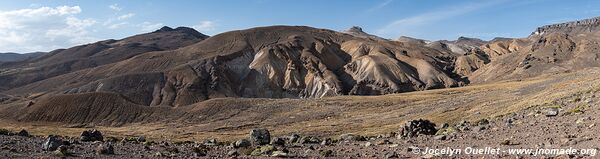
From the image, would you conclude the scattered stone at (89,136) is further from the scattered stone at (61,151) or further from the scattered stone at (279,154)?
the scattered stone at (279,154)

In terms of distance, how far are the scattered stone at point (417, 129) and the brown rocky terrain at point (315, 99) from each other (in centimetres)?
16

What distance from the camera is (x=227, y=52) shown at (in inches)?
7156

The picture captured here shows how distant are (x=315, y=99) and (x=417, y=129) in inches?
2938

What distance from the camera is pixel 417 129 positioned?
28969 millimetres

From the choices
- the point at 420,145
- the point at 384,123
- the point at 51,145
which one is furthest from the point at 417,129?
the point at 384,123

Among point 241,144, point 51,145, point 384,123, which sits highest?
point 51,145

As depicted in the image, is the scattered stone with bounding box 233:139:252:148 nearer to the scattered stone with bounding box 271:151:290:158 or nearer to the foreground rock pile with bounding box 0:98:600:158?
the foreground rock pile with bounding box 0:98:600:158

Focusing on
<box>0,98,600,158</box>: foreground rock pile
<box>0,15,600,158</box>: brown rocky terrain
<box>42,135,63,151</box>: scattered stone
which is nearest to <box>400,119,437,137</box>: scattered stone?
<box>0,15,600,158</box>: brown rocky terrain

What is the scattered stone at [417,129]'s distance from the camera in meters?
28.5

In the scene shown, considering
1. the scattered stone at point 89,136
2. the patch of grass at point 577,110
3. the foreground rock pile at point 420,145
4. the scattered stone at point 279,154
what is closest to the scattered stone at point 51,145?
the foreground rock pile at point 420,145

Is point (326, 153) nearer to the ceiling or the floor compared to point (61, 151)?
nearer to the floor

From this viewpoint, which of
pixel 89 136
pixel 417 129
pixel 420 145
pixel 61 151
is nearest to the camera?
pixel 61 151

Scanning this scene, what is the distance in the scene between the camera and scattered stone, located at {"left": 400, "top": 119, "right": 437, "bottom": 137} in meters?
28.5

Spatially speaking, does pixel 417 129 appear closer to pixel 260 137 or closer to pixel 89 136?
pixel 260 137
